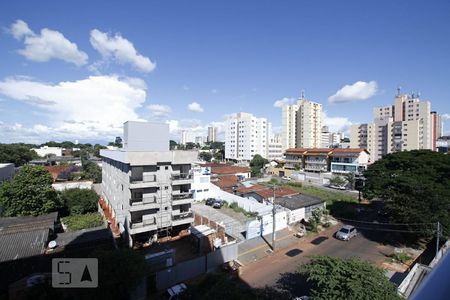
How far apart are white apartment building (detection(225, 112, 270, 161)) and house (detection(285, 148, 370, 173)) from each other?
16.7 meters

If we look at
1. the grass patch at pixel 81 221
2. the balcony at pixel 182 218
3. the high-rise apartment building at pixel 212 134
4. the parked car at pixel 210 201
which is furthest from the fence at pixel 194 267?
the high-rise apartment building at pixel 212 134

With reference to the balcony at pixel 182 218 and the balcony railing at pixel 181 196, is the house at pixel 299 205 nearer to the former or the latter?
the balcony at pixel 182 218

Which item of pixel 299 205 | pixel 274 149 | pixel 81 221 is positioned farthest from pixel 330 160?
pixel 81 221

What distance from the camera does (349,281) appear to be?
35.3 ft

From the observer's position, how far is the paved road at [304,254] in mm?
15936

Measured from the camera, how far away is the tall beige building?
6303 cm

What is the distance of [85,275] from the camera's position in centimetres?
1194

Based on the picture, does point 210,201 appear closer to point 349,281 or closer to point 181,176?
point 181,176

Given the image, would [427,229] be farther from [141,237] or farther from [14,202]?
[14,202]

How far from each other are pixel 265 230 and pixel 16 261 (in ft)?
60.7

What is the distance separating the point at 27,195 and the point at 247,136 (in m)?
65.2

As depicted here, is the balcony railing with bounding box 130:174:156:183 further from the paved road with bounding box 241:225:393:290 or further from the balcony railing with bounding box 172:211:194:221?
the paved road with bounding box 241:225:393:290

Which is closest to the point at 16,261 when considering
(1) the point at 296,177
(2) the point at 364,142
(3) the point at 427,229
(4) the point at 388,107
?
(3) the point at 427,229

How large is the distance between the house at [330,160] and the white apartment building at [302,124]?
1821cm
